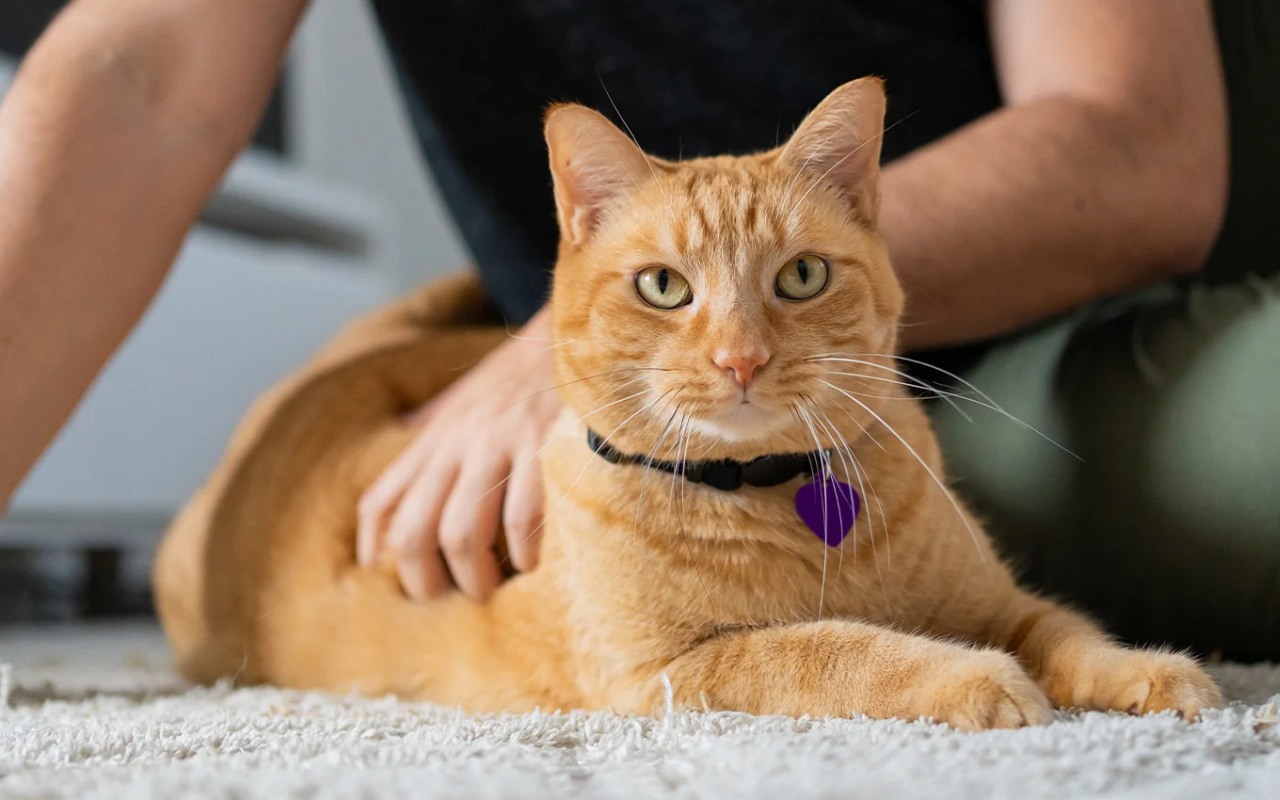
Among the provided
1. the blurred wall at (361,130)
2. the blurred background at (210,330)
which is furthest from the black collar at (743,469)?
the blurred wall at (361,130)

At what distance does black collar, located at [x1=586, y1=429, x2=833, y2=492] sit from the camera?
94 centimetres

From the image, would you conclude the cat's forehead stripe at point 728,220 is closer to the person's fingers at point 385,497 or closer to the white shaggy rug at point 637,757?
the white shaggy rug at point 637,757

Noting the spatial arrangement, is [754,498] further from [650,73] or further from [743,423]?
[650,73]

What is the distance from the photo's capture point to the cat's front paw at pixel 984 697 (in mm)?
745

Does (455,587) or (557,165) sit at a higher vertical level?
(557,165)

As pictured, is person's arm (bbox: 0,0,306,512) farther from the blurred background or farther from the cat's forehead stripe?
the blurred background

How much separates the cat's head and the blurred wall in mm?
2544

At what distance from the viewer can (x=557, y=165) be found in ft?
3.13

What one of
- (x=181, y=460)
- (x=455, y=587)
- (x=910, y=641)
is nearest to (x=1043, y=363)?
(x=910, y=641)

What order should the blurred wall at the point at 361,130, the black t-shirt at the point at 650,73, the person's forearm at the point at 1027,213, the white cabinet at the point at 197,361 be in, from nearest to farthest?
the person's forearm at the point at 1027,213 < the black t-shirt at the point at 650,73 < the white cabinet at the point at 197,361 < the blurred wall at the point at 361,130

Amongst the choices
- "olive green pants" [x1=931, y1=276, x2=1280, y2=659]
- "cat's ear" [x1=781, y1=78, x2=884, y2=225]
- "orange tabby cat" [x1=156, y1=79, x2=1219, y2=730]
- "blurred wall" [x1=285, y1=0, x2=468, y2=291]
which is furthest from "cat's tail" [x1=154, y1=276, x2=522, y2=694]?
"blurred wall" [x1=285, y1=0, x2=468, y2=291]

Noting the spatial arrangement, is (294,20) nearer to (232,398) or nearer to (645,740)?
(645,740)

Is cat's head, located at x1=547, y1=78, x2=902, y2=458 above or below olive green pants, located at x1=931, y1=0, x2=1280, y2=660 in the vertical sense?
above

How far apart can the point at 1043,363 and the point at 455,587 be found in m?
0.77
